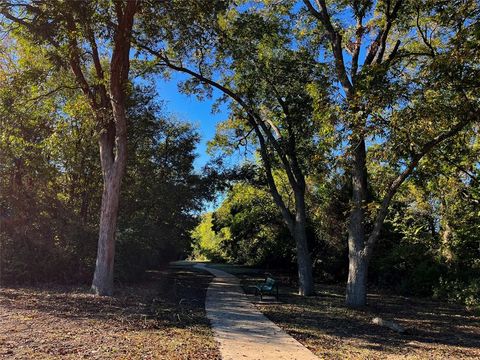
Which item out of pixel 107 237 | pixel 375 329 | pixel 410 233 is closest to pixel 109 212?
pixel 107 237

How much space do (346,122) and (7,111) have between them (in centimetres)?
922

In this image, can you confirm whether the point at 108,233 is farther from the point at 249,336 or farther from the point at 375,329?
the point at 375,329

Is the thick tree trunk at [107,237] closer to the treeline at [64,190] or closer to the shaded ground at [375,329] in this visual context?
the treeline at [64,190]

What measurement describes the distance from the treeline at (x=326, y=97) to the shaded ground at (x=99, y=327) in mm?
1718

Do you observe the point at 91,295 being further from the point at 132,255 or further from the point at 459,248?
the point at 459,248

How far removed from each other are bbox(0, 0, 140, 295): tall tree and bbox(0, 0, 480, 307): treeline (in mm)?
38

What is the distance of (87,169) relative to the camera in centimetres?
1775

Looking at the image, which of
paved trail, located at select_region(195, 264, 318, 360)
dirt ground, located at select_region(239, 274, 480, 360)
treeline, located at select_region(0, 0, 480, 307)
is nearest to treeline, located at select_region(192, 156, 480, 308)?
treeline, located at select_region(0, 0, 480, 307)

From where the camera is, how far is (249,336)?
7.70 metres

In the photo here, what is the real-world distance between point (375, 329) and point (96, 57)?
32.9 feet

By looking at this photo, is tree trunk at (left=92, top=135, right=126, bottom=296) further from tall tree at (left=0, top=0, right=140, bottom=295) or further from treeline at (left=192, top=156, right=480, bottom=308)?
treeline at (left=192, top=156, right=480, bottom=308)

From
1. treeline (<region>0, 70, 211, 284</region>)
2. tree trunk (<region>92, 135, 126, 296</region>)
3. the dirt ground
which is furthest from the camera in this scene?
treeline (<region>0, 70, 211, 284</region>)

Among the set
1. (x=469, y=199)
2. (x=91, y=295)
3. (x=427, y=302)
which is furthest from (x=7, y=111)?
(x=469, y=199)

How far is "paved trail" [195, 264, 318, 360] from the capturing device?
6449 mm
